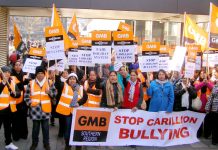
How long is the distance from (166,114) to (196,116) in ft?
2.55

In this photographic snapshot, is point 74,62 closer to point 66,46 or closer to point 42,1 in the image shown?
point 66,46

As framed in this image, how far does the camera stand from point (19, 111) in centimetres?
866

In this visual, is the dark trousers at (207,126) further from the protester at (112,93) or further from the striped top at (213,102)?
the protester at (112,93)

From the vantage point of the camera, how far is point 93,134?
26.1 ft

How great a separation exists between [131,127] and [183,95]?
1.74 m

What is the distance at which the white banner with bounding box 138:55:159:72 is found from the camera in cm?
866

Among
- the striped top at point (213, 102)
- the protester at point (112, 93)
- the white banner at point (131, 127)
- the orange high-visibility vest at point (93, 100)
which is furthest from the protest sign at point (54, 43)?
the striped top at point (213, 102)

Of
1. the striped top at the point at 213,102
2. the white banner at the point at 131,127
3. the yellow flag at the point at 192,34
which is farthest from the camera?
the yellow flag at the point at 192,34

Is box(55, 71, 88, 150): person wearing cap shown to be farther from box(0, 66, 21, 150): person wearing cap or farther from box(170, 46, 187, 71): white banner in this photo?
box(170, 46, 187, 71): white banner

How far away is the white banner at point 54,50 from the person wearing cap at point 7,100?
922 millimetres

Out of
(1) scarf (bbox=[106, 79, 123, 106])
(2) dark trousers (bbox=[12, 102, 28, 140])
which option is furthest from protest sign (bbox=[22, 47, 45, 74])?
→ (1) scarf (bbox=[106, 79, 123, 106])

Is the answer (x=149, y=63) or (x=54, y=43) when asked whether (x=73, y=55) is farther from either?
(x=149, y=63)

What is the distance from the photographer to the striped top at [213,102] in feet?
29.2

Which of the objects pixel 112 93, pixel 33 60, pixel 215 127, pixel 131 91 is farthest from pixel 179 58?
pixel 33 60
